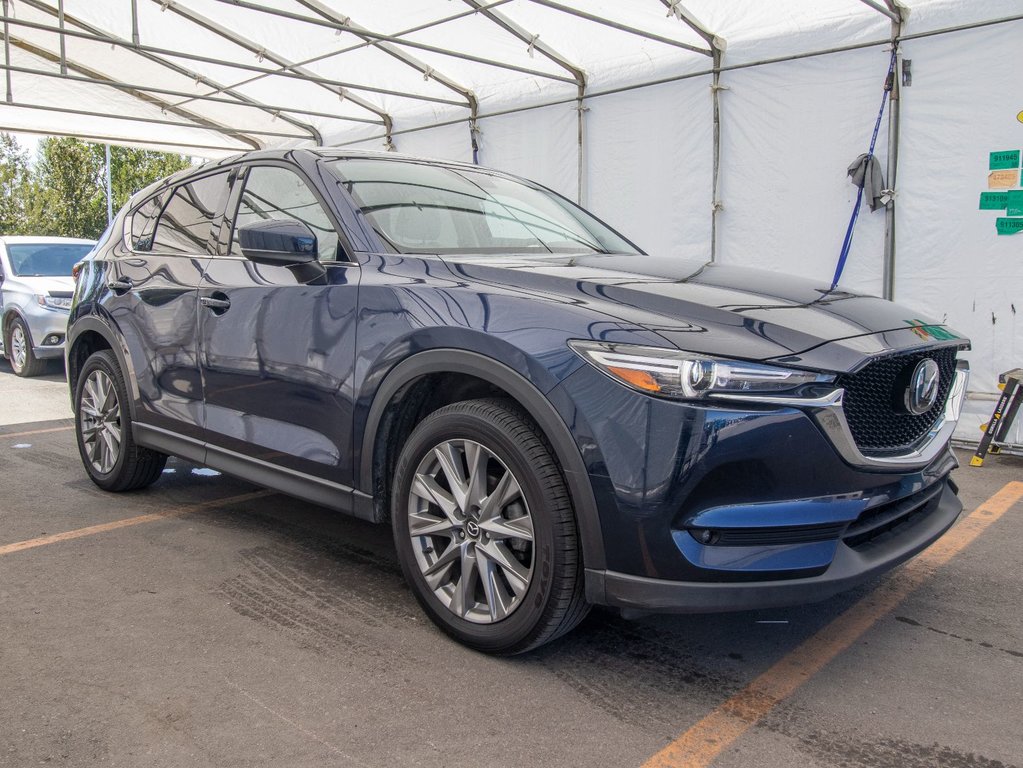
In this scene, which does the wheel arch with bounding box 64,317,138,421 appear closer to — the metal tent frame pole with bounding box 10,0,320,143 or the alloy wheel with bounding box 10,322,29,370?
the metal tent frame pole with bounding box 10,0,320,143

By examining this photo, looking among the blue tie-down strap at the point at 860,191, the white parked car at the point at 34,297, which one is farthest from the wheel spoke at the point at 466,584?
the white parked car at the point at 34,297

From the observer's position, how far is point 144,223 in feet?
14.9

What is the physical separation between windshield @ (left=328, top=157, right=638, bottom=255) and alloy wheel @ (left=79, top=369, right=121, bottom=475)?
1.98m

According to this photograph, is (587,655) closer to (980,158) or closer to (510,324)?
(510,324)

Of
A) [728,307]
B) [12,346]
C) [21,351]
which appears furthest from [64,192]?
[728,307]

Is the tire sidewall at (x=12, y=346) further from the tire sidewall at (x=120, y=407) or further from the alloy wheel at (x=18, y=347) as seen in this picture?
the tire sidewall at (x=120, y=407)

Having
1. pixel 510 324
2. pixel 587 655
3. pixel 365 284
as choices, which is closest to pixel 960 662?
pixel 587 655

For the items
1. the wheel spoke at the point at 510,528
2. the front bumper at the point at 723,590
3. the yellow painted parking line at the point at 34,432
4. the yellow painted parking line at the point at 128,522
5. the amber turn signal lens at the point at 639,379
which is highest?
the amber turn signal lens at the point at 639,379

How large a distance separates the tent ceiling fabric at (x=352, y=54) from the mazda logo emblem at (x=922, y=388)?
4639mm

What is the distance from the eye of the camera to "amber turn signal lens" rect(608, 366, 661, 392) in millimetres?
2332

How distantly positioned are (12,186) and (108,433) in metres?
34.9

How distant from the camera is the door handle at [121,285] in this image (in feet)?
14.4

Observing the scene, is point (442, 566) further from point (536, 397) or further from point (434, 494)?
point (536, 397)

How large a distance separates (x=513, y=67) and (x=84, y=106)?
22.3 ft
